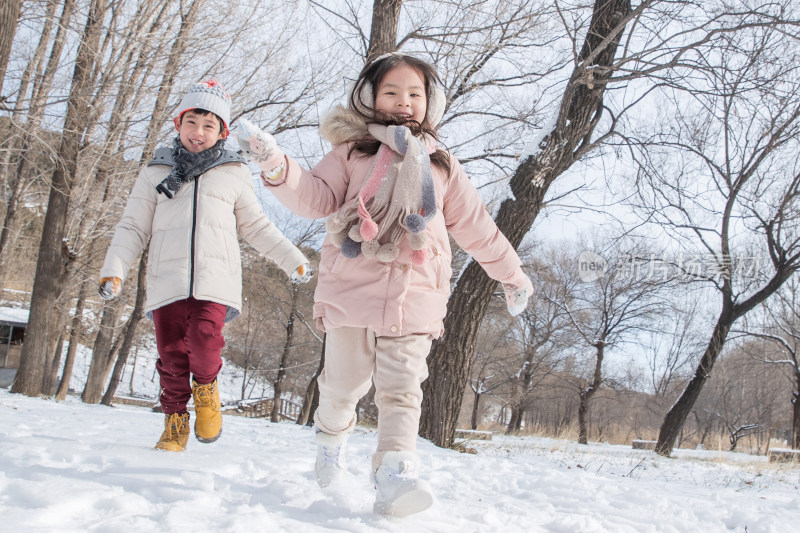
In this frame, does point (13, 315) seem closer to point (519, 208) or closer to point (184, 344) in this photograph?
point (519, 208)

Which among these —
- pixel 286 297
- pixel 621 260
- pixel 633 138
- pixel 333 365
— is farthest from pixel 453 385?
pixel 286 297

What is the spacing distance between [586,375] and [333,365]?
83.8 ft

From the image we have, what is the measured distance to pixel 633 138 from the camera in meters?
6.68

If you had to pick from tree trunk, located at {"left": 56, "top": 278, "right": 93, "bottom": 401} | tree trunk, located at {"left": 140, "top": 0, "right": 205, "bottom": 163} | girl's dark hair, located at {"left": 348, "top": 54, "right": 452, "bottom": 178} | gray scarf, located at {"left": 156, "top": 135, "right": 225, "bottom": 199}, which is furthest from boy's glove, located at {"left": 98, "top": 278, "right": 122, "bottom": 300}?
tree trunk, located at {"left": 56, "top": 278, "right": 93, "bottom": 401}

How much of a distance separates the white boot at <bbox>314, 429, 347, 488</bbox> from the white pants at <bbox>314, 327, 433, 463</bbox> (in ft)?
0.10

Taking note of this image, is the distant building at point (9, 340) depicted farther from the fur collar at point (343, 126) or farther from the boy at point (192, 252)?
the fur collar at point (343, 126)

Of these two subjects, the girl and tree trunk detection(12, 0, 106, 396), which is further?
tree trunk detection(12, 0, 106, 396)

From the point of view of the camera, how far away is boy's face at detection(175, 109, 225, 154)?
2.94 meters

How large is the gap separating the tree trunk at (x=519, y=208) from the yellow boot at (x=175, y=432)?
8.19ft

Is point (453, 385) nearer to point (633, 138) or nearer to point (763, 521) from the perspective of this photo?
point (763, 521)

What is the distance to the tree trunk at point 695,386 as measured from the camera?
1110 centimetres

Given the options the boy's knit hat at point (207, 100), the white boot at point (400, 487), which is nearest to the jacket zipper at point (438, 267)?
the white boot at point (400, 487)

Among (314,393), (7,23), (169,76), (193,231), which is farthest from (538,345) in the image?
(193,231)

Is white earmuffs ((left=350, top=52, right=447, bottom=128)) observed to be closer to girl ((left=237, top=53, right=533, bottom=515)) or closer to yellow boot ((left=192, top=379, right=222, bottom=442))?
girl ((left=237, top=53, right=533, bottom=515))
